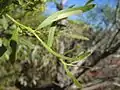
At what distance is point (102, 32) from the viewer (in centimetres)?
681

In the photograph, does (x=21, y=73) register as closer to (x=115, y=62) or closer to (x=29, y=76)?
(x=29, y=76)

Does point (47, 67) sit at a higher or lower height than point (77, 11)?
lower

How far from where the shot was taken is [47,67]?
8.22 m

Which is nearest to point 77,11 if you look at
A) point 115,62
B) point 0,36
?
point 0,36

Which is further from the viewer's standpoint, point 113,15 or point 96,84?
point 96,84

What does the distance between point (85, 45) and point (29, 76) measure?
209cm

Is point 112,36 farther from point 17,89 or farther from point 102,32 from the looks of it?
point 17,89

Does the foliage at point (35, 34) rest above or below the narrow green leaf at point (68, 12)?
below

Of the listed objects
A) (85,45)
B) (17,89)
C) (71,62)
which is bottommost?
(17,89)

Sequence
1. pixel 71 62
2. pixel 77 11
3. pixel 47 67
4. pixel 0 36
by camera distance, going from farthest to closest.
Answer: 1. pixel 47 67
2. pixel 0 36
3. pixel 71 62
4. pixel 77 11

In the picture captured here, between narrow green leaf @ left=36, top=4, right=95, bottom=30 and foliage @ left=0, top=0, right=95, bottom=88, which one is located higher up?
narrow green leaf @ left=36, top=4, right=95, bottom=30

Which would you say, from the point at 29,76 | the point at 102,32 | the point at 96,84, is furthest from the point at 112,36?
the point at 29,76

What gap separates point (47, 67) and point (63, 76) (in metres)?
1.50

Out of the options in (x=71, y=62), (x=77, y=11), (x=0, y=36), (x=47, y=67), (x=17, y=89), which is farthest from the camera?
(x=17, y=89)
